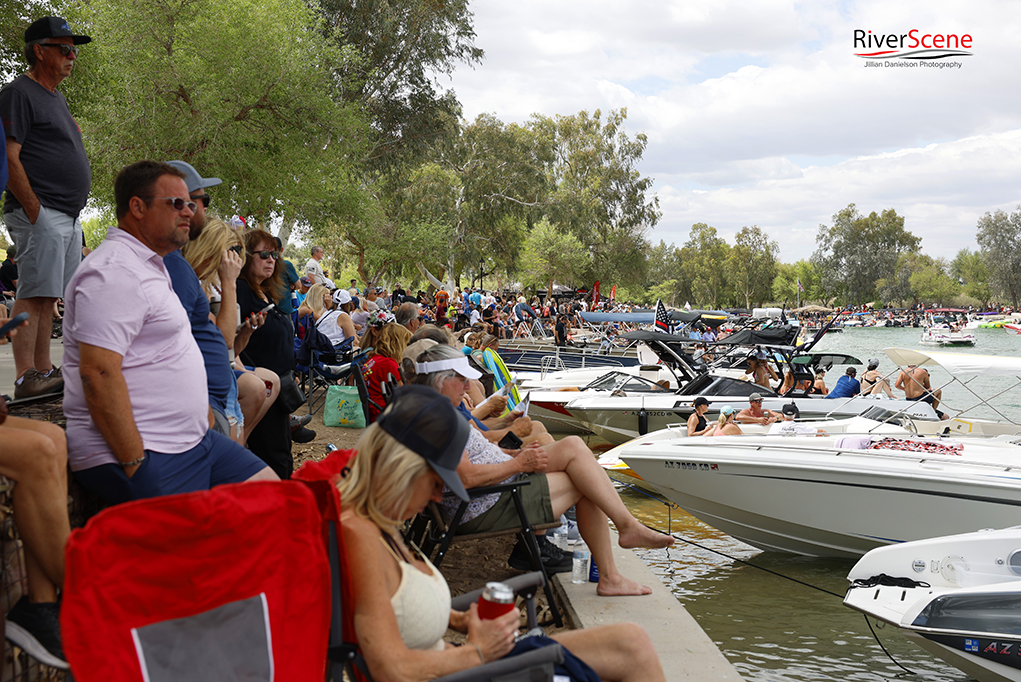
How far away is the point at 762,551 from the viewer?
9.15m

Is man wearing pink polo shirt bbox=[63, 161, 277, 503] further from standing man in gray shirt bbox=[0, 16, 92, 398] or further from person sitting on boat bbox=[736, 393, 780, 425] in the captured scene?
person sitting on boat bbox=[736, 393, 780, 425]

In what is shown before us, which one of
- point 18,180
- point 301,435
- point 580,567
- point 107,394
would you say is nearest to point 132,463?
point 107,394

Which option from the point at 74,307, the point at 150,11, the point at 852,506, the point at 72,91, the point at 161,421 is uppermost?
the point at 150,11

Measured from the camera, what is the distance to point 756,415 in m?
11.9

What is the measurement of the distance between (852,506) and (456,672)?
6.68 m

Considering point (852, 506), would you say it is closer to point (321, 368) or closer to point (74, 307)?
point (321, 368)

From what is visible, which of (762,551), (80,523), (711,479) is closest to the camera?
(80,523)

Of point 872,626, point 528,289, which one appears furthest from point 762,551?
point 528,289

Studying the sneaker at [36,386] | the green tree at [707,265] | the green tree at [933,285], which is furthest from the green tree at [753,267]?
the sneaker at [36,386]

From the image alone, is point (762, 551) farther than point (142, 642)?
Yes

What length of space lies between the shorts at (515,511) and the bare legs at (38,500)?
2120 millimetres

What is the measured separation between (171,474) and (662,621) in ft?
9.12

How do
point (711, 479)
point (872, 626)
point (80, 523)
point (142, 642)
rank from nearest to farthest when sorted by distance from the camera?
point (142, 642) < point (80, 523) < point (872, 626) < point (711, 479)

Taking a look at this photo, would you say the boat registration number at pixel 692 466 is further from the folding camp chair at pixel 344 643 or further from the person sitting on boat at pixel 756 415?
the folding camp chair at pixel 344 643
